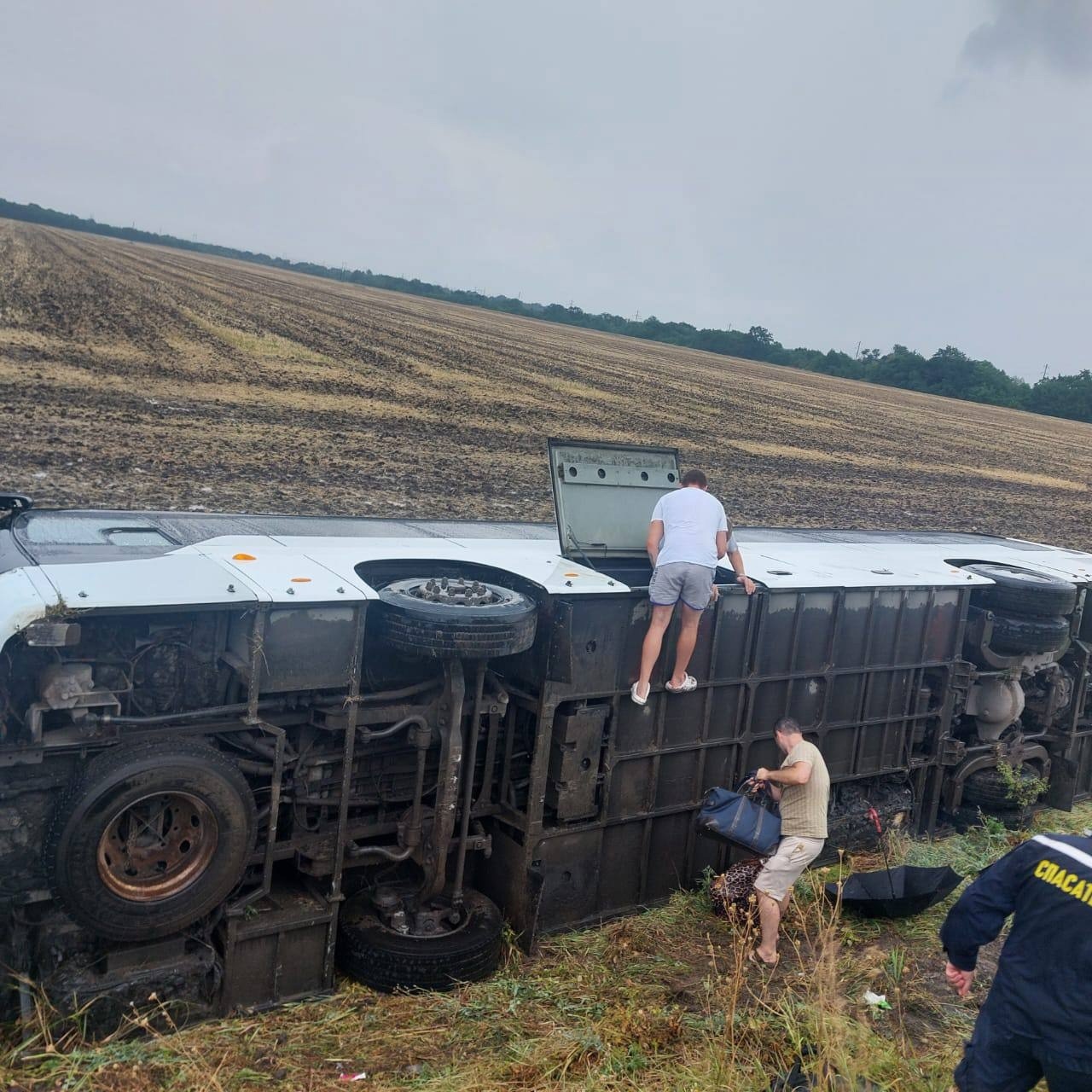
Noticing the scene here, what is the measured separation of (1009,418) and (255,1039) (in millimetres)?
47912

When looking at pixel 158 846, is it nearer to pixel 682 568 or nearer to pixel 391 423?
pixel 682 568

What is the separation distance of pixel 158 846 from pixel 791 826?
3616mm

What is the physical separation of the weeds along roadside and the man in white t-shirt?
1622 millimetres

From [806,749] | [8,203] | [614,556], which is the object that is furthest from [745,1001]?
[8,203]

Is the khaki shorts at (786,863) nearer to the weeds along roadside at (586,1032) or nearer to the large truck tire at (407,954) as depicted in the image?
the weeds along roadside at (586,1032)

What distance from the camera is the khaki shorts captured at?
602 cm

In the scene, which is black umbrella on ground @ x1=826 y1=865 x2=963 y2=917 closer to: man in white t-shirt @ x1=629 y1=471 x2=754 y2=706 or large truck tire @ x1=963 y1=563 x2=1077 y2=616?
man in white t-shirt @ x1=629 y1=471 x2=754 y2=706

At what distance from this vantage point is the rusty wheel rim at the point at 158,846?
14.7 ft

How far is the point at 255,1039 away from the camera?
4738 mm

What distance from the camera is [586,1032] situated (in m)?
4.83

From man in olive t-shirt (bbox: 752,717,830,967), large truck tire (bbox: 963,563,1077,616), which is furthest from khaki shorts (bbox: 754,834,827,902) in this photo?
large truck tire (bbox: 963,563,1077,616)

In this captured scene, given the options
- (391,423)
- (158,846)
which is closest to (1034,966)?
(158,846)

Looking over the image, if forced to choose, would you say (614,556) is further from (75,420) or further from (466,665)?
(75,420)

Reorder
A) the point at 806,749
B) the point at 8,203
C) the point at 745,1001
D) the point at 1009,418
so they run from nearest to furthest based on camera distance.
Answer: the point at 745,1001 → the point at 806,749 → the point at 1009,418 → the point at 8,203
